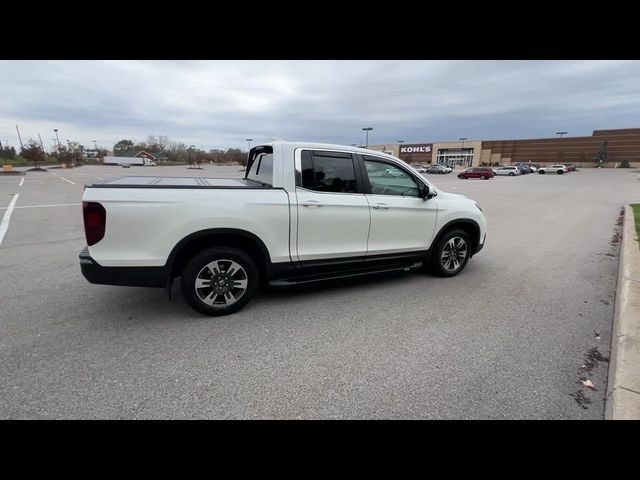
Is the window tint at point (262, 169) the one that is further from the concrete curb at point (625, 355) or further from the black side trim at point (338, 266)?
the concrete curb at point (625, 355)

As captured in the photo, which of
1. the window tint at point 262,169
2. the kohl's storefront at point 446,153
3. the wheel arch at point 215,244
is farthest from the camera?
the kohl's storefront at point 446,153

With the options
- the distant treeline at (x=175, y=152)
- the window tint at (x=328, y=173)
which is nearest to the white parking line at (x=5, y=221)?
the window tint at (x=328, y=173)

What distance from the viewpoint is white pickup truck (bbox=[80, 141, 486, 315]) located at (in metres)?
3.15

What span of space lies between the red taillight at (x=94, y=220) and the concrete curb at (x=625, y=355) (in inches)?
171

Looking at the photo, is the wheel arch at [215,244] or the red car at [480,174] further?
the red car at [480,174]

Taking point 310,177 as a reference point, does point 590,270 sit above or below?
below

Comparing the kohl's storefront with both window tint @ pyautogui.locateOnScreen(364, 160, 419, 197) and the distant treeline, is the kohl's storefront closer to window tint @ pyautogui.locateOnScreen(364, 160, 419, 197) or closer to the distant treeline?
the distant treeline

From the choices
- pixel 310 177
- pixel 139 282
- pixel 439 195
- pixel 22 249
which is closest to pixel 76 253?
pixel 22 249

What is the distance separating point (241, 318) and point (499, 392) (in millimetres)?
2533

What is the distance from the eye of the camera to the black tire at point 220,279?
11.3 ft

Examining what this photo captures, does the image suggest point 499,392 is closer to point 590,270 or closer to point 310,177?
point 310,177

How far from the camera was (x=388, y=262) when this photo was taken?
4504 millimetres
